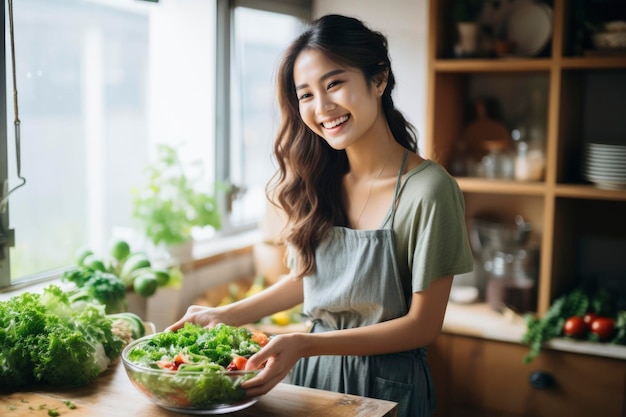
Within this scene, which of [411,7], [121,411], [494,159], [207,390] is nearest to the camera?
[207,390]

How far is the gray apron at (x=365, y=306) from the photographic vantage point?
6.19 ft

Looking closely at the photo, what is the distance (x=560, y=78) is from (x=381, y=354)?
4.80ft

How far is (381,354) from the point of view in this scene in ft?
6.35

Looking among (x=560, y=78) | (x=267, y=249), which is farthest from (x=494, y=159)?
(x=267, y=249)

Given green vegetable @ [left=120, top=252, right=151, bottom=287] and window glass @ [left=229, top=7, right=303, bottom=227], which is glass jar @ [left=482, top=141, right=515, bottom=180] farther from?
green vegetable @ [left=120, top=252, right=151, bottom=287]

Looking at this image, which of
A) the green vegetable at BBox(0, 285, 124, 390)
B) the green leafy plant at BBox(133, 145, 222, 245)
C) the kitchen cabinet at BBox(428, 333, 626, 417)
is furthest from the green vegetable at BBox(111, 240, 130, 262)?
the kitchen cabinet at BBox(428, 333, 626, 417)

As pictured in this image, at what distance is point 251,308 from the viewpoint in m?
2.01

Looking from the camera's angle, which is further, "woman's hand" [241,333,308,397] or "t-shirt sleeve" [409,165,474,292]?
"t-shirt sleeve" [409,165,474,292]

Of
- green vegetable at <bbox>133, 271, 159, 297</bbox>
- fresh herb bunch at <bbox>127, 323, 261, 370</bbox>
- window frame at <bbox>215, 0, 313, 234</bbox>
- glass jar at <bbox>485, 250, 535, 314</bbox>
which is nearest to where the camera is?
A: fresh herb bunch at <bbox>127, 323, 261, 370</bbox>

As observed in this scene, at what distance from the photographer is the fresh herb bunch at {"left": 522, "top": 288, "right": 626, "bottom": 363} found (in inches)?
110

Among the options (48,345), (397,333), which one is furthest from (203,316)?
(397,333)

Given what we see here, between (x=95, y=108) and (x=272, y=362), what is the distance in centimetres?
Answer: 161

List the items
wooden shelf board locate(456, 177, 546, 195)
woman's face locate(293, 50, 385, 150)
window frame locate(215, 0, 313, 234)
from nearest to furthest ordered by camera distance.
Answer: woman's face locate(293, 50, 385, 150), wooden shelf board locate(456, 177, 546, 195), window frame locate(215, 0, 313, 234)

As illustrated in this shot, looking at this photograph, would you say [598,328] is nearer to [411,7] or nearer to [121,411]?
[411,7]
